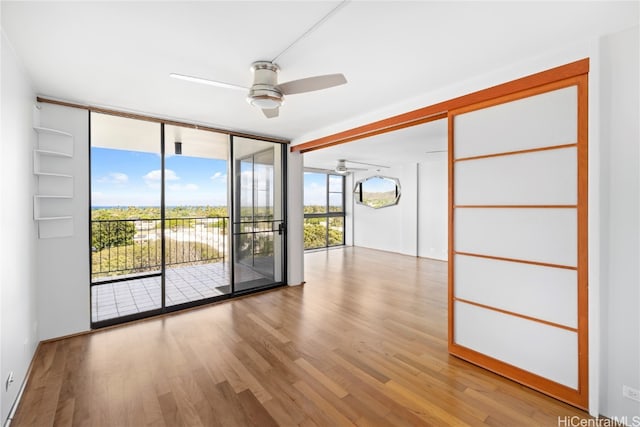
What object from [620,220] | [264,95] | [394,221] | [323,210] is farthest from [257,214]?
[394,221]

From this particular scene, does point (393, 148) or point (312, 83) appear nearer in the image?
point (312, 83)

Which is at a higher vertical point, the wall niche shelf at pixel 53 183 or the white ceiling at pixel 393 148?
the white ceiling at pixel 393 148

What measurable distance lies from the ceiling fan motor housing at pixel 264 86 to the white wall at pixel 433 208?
5622 mm

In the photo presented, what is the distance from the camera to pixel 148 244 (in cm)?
582

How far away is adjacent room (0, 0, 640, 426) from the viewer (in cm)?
177

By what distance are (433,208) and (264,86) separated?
642 centimetres

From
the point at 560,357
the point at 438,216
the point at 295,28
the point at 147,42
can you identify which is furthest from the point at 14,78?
the point at 438,216

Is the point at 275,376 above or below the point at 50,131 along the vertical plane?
below

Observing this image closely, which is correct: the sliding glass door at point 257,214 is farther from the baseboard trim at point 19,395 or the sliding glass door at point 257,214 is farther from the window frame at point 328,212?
the window frame at point 328,212

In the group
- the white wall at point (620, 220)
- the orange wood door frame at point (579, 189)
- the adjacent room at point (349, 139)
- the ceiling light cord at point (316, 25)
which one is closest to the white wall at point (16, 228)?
the adjacent room at point (349, 139)

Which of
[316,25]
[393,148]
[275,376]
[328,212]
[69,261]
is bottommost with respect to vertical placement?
[275,376]

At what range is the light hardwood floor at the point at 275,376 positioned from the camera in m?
1.86

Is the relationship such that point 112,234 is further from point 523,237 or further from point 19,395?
point 523,237

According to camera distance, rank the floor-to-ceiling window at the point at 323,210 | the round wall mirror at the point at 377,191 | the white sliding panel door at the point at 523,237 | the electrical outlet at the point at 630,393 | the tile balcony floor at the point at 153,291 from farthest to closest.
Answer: the floor-to-ceiling window at the point at 323,210 → the round wall mirror at the point at 377,191 → the tile balcony floor at the point at 153,291 → the white sliding panel door at the point at 523,237 → the electrical outlet at the point at 630,393
